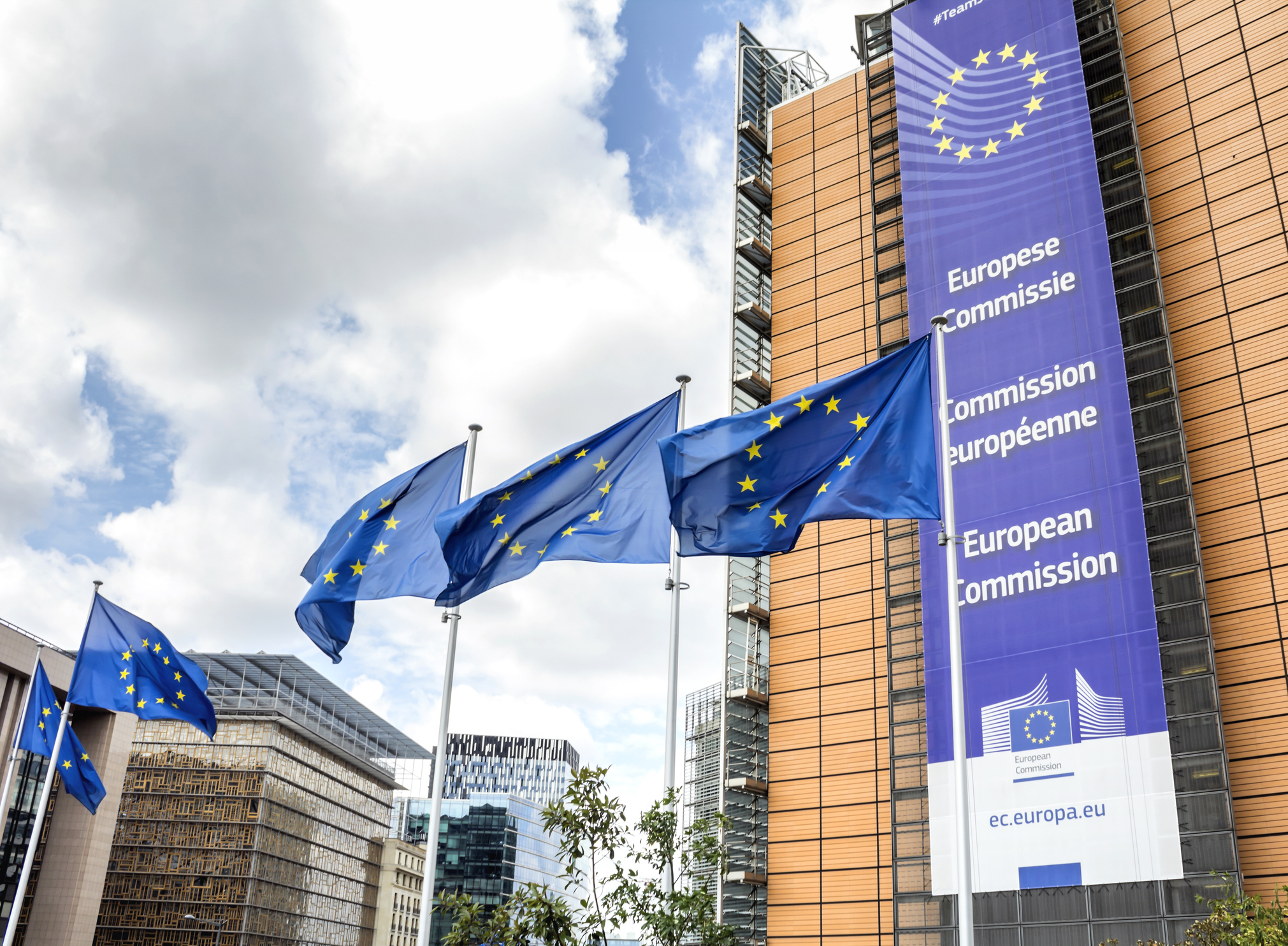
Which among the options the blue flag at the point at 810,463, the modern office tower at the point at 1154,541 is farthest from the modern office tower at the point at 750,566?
the blue flag at the point at 810,463

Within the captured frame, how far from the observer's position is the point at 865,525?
4881cm

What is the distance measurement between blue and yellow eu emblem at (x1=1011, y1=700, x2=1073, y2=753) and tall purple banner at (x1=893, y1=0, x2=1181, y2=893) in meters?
0.05

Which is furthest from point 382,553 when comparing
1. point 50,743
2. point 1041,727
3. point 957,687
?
point 1041,727

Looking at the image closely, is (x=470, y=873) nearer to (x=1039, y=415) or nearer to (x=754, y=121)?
(x=754, y=121)

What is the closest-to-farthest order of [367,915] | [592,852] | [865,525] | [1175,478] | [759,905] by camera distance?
[592,852], [1175,478], [865,525], [759,905], [367,915]

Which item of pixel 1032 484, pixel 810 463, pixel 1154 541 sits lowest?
pixel 810 463

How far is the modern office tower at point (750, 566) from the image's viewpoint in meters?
50.5

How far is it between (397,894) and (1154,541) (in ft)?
447

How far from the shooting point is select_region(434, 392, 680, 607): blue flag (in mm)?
19484

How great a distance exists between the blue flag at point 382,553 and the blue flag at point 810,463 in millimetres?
5089

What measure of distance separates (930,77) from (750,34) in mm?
20607

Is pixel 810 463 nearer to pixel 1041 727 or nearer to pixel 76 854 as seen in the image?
pixel 1041 727

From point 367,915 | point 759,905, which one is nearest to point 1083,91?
point 759,905

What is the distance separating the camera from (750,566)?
54594 millimetres
